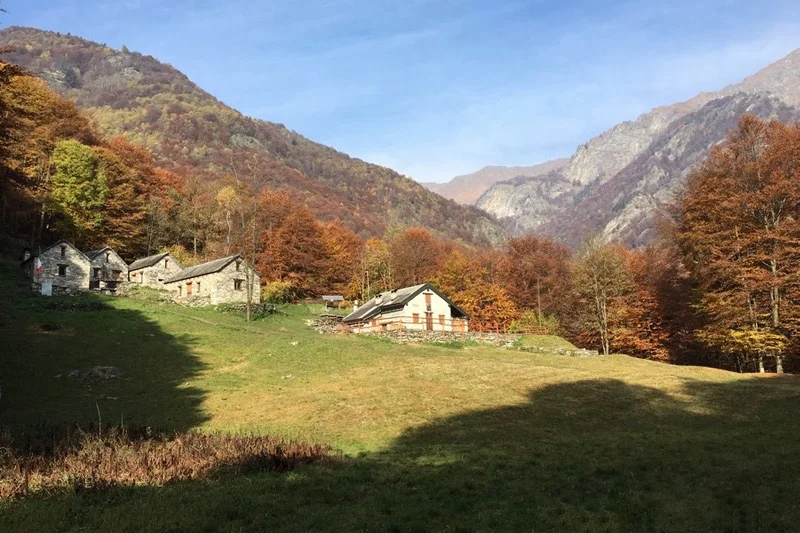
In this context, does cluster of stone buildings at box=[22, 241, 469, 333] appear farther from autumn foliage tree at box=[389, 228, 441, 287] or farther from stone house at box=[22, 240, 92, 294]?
autumn foliage tree at box=[389, 228, 441, 287]

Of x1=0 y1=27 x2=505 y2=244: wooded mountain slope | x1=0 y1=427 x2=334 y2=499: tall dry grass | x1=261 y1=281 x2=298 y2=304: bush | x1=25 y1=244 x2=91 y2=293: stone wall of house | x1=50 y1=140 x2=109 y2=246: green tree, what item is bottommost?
x1=0 y1=427 x2=334 y2=499: tall dry grass

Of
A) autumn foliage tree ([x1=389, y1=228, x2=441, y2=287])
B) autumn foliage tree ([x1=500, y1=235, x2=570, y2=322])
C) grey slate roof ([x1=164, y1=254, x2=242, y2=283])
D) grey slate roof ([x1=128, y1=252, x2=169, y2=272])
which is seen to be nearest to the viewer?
grey slate roof ([x1=164, y1=254, x2=242, y2=283])

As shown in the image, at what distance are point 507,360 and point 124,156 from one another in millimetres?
78517

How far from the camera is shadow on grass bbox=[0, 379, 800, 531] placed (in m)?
9.87

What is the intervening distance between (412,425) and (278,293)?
52689mm

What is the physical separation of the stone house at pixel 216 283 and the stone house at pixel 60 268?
31.9 ft

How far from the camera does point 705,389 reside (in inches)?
1059

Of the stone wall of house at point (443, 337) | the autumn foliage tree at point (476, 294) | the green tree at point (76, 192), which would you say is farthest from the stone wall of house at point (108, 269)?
the autumn foliage tree at point (476, 294)

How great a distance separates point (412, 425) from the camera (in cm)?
2023

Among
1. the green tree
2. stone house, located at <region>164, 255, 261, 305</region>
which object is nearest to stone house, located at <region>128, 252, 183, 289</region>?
stone house, located at <region>164, 255, 261, 305</region>

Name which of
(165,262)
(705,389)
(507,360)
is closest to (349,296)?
(165,262)

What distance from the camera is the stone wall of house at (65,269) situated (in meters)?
52.3

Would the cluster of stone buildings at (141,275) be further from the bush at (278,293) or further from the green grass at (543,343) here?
the green grass at (543,343)

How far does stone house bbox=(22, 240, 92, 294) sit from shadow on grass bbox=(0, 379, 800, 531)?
1877 inches
